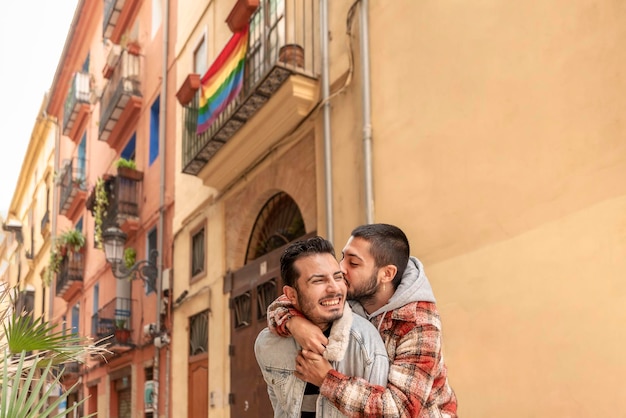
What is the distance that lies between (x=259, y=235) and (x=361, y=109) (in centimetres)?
364

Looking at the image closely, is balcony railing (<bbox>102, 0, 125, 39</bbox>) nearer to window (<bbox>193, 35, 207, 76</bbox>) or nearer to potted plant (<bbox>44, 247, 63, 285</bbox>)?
window (<bbox>193, 35, 207, 76</bbox>)

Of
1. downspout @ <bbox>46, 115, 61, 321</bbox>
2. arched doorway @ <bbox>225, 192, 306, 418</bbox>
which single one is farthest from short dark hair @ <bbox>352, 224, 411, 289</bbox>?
downspout @ <bbox>46, 115, 61, 321</bbox>

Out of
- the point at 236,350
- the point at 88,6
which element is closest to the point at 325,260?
the point at 236,350

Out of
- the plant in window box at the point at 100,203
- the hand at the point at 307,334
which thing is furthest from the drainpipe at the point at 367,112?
the plant in window box at the point at 100,203

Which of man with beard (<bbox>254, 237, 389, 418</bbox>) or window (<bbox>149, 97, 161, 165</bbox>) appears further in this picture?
window (<bbox>149, 97, 161, 165</bbox>)

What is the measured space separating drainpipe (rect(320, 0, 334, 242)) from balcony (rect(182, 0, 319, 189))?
203mm

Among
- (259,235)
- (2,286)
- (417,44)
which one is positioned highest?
(417,44)

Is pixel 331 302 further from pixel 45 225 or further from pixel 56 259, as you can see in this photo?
pixel 45 225

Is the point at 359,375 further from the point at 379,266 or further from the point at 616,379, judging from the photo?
the point at 616,379

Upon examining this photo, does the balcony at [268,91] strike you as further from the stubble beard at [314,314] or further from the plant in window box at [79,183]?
→ the plant in window box at [79,183]

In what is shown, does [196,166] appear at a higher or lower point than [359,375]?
higher

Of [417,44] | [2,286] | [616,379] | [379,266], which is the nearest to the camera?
[379,266]

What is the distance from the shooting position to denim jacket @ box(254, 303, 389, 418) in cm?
252

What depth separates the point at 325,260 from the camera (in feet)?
8.63
